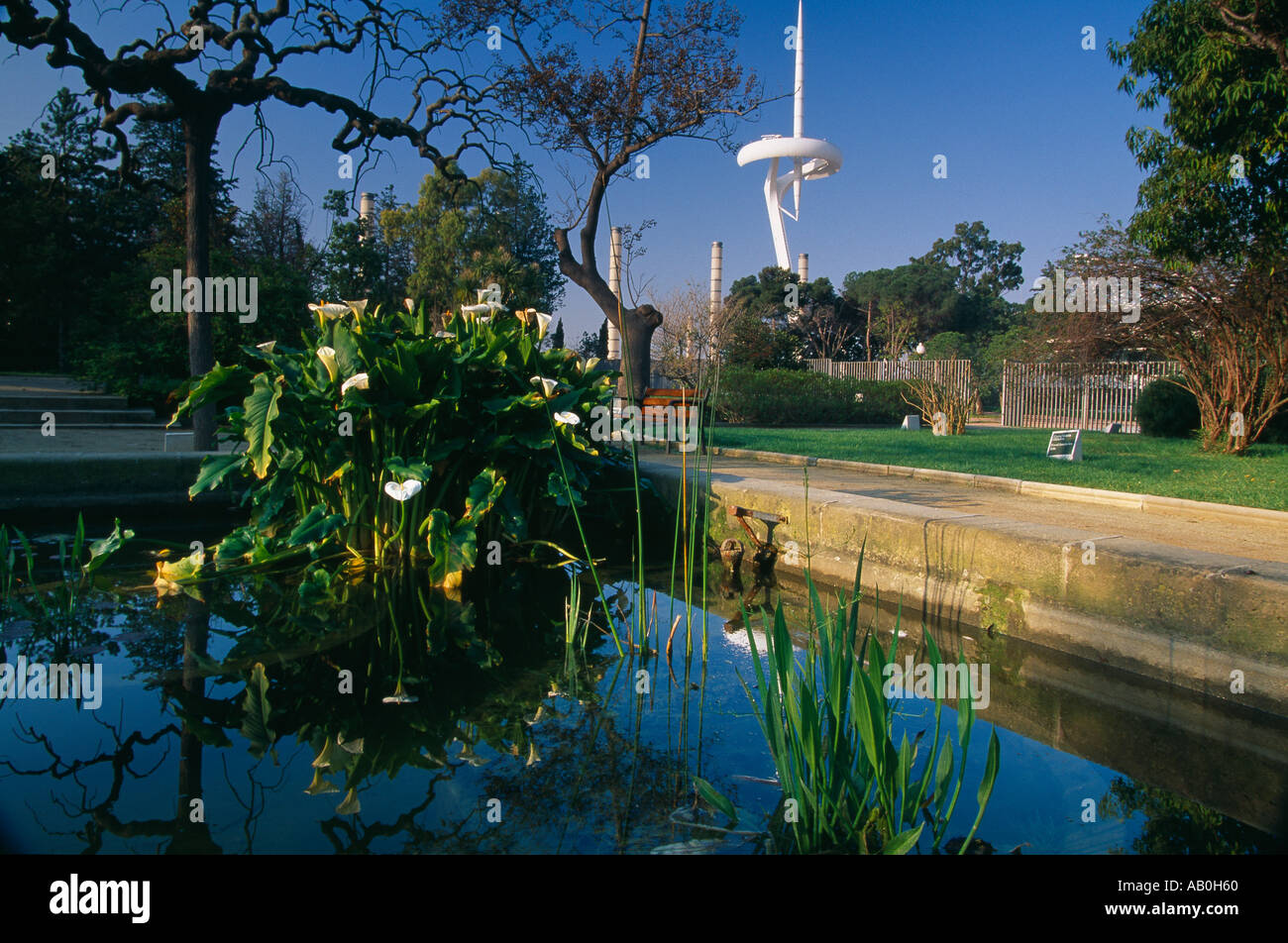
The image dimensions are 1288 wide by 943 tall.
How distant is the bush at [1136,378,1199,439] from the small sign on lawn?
6.49 m

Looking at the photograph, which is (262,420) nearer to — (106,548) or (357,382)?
(357,382)

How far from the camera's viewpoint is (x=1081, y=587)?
319cm

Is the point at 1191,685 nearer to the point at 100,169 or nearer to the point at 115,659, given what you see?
the point at 115,659

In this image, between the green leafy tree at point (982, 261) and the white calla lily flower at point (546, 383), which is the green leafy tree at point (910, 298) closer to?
the green leafy tree at point (982, 261)

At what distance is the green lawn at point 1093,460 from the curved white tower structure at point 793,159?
28.4m

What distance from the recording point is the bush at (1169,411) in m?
15.6

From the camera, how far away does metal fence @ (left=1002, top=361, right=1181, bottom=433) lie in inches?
758

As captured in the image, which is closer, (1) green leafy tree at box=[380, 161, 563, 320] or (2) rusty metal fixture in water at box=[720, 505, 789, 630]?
(2) rusty metal fixture in water at box=[720, 505, 789, 630]

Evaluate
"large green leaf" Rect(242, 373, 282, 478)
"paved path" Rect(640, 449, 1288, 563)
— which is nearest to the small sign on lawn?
"paved path" Rect(640, 449, 1288, 563)

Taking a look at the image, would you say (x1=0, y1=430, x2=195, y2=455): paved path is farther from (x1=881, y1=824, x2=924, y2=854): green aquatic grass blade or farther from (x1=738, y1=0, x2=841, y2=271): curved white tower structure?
(x1=738, y1=0, x2=841, y2=271): curved white tower structure

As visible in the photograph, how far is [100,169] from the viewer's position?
897 centimetres

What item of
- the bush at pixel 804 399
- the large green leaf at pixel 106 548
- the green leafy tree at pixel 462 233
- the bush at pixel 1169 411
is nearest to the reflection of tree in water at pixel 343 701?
the large green leaf at pixel 106 548
